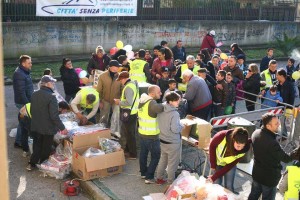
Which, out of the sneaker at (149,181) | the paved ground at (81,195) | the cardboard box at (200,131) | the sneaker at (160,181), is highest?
the cardboard box at (200,131)

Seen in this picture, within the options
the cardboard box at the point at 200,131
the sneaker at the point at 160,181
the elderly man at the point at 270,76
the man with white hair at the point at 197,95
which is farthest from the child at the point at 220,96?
the sneaker at the point at 160,181

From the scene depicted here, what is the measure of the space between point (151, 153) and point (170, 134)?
1.94 ft

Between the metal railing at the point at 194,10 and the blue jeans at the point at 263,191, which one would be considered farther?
the metal railing at the point at 194,10

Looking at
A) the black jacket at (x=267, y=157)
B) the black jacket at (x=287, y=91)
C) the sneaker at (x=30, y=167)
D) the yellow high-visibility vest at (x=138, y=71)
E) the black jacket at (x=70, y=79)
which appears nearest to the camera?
the black jacket at (x=267, y=157)

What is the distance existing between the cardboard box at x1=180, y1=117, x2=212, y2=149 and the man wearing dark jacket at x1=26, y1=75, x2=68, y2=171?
212cm

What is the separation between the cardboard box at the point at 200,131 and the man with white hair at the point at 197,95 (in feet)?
4.11

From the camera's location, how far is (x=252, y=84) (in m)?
9.71

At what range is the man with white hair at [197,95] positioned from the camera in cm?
843

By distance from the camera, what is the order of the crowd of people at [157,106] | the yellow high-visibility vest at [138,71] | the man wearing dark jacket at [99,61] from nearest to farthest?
the crowd of people at [157,106]
the yellow high-visibility vest at [138,71]
the man wearing dark jacket at [99,61]

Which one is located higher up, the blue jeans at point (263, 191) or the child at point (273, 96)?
the child at point (273, 96)

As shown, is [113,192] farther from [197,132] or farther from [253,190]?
[253,190]

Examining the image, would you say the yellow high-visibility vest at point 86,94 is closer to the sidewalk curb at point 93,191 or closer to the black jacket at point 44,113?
the black jacket at point 44,113

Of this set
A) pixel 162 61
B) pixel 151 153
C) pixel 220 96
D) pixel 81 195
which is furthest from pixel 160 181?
pixel 162 61

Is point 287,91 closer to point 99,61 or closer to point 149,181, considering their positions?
point 149,181
